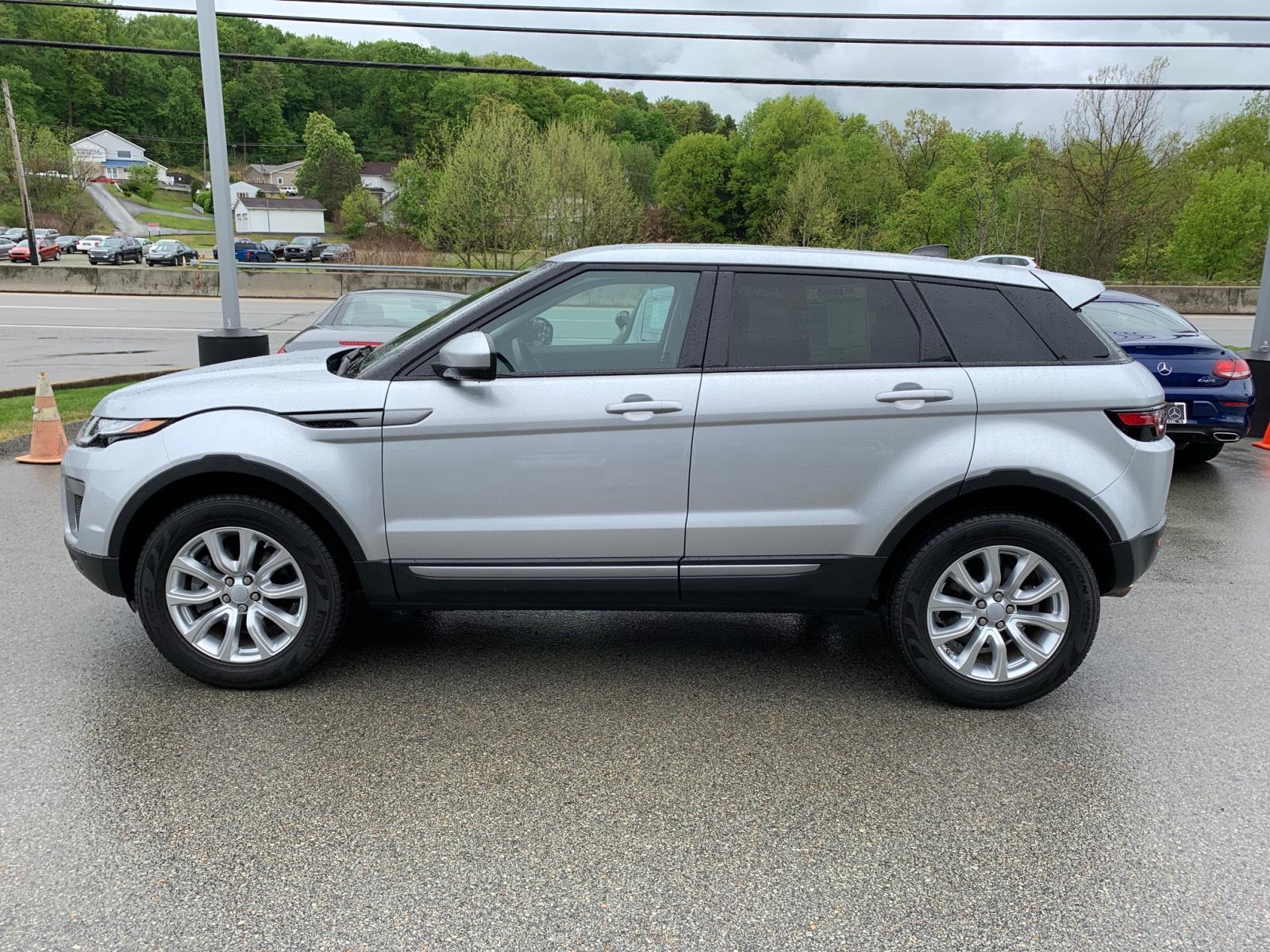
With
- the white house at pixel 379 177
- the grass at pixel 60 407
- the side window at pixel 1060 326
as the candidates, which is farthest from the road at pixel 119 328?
the white house at pixel 379 177

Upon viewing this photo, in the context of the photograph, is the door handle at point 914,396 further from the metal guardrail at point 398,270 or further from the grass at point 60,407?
the metal guardrail at point 398,270

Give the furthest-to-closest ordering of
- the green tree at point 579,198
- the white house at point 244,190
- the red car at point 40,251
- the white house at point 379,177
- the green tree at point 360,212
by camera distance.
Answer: the white house at point 379,177
the white house at point 244,190
the green tree at point 360,212
the red car at point 40,251
the green tree at point 579,198

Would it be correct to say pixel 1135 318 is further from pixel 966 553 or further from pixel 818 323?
pixel 818 323

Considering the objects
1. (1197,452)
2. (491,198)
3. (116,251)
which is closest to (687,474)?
(1197,452)

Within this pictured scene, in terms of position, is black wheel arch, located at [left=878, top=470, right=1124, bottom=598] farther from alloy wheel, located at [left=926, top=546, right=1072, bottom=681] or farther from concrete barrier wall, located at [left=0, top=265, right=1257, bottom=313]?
concrete barrier wall, located at [left=0, top=265, right=1257, bottom=313]

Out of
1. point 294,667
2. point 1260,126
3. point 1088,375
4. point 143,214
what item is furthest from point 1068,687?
point 143,214

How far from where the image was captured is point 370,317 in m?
9.85

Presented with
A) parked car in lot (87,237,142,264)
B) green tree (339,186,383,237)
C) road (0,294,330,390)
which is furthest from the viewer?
green tree (339,186,383,237)

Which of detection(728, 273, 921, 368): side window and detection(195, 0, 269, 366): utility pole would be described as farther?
detection(195, 0, 269, 366): utility pole

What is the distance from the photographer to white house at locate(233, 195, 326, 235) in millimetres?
102938

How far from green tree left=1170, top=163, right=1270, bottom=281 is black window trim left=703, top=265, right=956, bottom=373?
39.2 metres

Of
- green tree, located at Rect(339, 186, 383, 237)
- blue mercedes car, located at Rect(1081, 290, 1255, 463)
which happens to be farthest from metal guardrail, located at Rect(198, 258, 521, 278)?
green tree, located at Rect(339, 186, 383, 237)

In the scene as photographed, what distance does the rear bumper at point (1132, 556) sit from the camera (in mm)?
3936

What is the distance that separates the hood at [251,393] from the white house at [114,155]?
134894 mm
